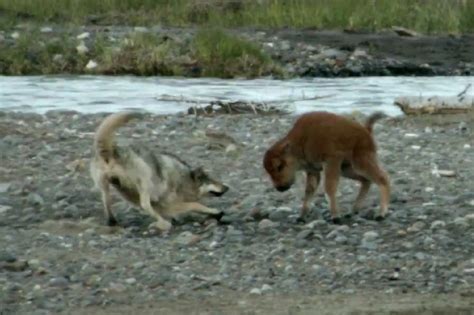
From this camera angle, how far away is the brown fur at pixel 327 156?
11055 millimetres

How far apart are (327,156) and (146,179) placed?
136 centimetres

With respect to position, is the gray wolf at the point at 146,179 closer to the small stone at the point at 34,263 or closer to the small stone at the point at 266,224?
the small stone at the point at 266,224

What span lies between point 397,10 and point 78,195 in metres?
22.3

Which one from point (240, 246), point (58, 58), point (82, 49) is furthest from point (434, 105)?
point (82, 49)

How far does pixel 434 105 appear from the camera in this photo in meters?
18.6

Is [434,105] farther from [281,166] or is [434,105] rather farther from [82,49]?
[82,49]

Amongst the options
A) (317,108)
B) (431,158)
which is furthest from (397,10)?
(431,158)

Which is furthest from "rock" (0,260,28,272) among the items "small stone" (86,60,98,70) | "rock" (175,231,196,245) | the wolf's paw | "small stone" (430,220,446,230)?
"small stone" (86,60,98,70)

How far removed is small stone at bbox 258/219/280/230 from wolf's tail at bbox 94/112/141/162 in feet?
4.07

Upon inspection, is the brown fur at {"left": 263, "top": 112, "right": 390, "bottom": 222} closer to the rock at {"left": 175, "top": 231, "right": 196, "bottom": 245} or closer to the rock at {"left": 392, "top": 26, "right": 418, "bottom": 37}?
the rock at {"left": 175, "top": 231, "right": 196, "bottom": 245}

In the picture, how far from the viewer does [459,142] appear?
51.3ft

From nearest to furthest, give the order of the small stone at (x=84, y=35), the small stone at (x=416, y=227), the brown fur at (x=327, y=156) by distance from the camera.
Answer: the small stone at (x=416, y=227)
the brown fur at (x=327, y=156)
the small stone at (x=84, y=35)

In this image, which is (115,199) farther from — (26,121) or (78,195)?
(26,121)

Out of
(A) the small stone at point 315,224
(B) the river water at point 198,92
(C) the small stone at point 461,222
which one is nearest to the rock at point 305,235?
(A) the small stone at point 315,224
